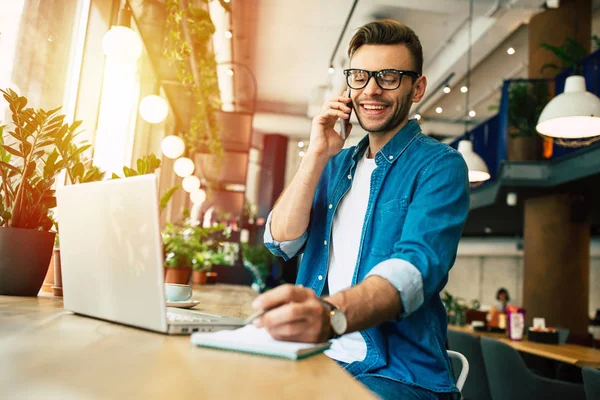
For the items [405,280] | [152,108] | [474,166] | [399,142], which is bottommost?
[405,280]

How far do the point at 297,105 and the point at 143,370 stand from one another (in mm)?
12792

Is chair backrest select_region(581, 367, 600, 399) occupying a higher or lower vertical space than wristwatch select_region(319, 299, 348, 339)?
lower

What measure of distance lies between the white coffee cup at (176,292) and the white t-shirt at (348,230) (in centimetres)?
57

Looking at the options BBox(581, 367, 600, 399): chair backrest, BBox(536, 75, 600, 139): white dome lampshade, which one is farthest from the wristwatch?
BBox(536, 75, 600, 139): white dome lampshade

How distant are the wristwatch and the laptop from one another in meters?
0.25

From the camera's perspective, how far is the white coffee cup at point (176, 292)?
1.86 metres

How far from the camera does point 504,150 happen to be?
27.7 ft

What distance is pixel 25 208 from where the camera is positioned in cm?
190

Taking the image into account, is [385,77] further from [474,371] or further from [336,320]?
[474,371]

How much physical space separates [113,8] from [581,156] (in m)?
5.82

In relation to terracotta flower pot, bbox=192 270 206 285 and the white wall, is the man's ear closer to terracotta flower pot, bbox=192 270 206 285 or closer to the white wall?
terracotta flower pot, bbox=192 270 206 285

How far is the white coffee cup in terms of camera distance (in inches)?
73.1

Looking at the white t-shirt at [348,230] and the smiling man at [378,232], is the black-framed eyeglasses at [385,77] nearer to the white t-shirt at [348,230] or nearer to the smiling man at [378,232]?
the smiling man at [378,232]

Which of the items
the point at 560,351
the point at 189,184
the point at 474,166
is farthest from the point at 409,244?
the point at 189,184
